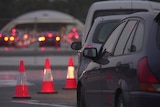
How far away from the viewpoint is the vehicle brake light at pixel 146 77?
7.82 m

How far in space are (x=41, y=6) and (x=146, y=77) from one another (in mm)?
102378

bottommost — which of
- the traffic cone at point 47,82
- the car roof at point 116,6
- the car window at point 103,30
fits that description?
the traffic cone at point 47,82

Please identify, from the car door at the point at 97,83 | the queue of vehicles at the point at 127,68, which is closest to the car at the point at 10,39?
the queue of vehicles at the point at 127,68

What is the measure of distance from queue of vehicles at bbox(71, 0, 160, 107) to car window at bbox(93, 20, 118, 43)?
7.46ft

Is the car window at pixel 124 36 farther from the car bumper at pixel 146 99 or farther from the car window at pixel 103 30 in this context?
the car window at pixel 103 30

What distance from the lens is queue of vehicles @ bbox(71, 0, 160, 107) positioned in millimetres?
7844

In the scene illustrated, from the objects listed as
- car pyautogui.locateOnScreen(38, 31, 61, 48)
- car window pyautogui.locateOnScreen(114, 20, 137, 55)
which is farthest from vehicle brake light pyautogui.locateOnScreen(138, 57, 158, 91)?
car pyautogui.locateOnScreen(38, 31, 61, 48)

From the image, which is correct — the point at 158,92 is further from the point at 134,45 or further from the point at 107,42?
the point at 107,42

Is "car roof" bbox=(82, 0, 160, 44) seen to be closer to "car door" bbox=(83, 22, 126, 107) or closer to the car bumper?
"car door" bbox=(83, 22, 126, 107)

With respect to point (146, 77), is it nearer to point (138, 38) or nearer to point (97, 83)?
point (138, 38)

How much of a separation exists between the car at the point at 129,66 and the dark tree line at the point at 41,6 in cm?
8524

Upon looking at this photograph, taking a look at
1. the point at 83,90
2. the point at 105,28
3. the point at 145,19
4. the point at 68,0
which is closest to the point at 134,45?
→ the point at 145,19

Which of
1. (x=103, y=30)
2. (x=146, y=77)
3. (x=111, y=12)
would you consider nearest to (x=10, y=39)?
(x=111, y=12)

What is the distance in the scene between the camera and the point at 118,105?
8.77 meters
